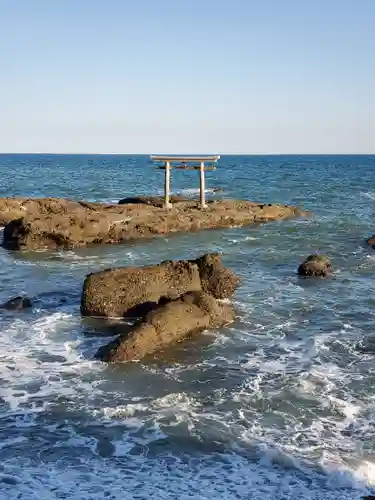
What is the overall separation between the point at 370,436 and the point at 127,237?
737 inches

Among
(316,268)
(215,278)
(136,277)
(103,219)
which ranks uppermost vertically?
(103,219)

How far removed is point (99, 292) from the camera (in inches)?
562

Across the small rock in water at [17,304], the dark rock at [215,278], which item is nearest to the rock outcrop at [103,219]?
the small rock in water at [17,304]

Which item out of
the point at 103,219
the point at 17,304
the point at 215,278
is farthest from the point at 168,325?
the point at 103,219

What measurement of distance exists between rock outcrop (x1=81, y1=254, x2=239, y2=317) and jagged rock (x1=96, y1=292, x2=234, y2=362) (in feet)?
3.33

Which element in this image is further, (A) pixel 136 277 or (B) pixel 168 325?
(A) pixel 136 277

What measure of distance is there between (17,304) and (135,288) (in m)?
3.08

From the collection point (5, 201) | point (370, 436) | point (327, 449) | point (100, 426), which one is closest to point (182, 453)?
point (100, 426)

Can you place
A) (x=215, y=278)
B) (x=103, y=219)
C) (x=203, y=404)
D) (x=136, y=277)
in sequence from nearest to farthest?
(x=203, y=404)
(x=136, y=277)
(x=215, y=278)
(x=103, y=219)

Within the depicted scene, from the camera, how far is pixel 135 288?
14438 mm

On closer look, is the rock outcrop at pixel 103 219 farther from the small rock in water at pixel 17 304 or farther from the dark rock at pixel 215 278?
the dark rock at pixel 215 278

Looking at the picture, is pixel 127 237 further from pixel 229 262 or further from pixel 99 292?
pixel 99 292

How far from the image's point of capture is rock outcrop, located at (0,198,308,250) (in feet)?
79.3

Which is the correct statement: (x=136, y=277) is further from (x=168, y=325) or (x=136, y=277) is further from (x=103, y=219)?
(x=103, y=219)
